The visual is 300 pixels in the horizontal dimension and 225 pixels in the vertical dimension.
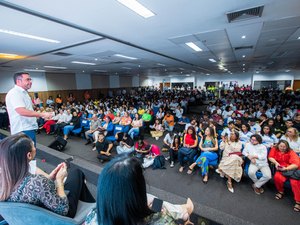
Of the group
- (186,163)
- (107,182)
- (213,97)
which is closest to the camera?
(107,182)

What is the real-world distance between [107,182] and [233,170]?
2991 millimetres

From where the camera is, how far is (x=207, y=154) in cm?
345

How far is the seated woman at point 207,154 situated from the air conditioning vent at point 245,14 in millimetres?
2347

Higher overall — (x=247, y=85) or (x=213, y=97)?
(x=247, y=85)

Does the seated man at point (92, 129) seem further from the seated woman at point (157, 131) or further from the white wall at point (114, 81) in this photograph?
the white wall at point (114, 81)

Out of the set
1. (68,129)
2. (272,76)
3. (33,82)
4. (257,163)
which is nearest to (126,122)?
(68,129)

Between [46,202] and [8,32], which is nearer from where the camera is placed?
[46,202]

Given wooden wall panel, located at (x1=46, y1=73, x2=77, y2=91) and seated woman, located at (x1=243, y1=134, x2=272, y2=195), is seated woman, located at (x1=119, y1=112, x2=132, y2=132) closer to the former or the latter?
seated woman, located at (x1=243, y1=134, x2=272, y2=195)

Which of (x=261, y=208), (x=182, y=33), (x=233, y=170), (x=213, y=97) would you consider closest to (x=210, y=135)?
(x=233, y=170)

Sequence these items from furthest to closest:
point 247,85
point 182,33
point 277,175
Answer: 1. point 247,85
2. point 182,33
3. point 277,175

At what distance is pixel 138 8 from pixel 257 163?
11.2 ft

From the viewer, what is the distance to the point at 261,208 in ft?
8.14

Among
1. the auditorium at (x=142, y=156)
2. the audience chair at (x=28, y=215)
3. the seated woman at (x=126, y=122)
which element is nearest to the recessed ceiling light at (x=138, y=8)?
the auditorium at (x=142, y=156)

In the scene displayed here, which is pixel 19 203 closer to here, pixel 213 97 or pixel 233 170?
pixel 233 170
